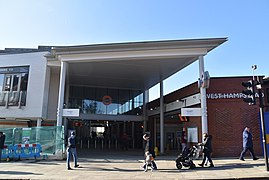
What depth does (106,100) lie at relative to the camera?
25625 mm

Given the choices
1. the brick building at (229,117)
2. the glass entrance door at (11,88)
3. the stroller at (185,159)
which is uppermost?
the glass entrance door at (11,88)

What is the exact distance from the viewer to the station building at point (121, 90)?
1454 cm

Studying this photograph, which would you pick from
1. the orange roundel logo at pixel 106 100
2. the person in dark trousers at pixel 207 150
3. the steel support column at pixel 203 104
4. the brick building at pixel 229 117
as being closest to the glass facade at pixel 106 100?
the orange roundel logo at pixel 106 100

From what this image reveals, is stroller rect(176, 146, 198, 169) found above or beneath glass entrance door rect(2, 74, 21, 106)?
beneath

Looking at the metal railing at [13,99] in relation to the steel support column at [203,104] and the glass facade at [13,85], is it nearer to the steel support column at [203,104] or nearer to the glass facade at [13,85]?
the glass facade at [13,85]

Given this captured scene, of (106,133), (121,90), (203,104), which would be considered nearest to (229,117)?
(203,104)

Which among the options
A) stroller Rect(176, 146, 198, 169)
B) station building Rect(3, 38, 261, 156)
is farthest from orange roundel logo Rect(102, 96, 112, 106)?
stroller Rect(176, 146, 198, 169)

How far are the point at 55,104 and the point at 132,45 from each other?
27.6ft

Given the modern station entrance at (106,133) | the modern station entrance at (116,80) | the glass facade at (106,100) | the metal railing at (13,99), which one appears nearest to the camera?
the modern station entrance at (116,80)

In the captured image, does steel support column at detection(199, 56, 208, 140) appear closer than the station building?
Yes

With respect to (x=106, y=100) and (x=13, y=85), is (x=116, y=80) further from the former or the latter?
(x=13, y=85)

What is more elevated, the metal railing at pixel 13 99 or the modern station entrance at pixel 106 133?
the metal railing at pixel 13 99

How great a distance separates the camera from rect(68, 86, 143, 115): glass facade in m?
24.8

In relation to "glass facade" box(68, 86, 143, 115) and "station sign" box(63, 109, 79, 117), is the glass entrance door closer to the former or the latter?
"station sign" box(63, 109, 79, 117)
